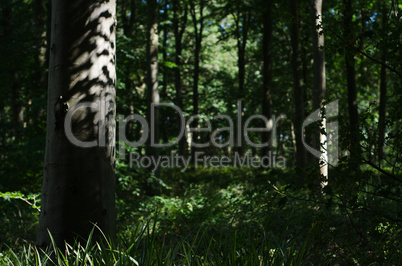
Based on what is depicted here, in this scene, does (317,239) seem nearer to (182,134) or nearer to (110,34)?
(110,34)

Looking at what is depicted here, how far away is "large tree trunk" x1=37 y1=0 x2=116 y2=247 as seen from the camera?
132 inches

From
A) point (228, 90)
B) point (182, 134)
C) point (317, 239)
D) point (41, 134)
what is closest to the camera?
point (317, 239)

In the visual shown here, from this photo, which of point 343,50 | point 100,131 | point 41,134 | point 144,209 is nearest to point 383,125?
point 343,50

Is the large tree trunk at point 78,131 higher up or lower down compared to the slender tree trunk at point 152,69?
lower down

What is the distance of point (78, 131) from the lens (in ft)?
11.3

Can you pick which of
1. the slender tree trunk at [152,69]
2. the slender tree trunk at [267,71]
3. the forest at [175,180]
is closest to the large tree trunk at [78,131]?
the forest at [175,180]

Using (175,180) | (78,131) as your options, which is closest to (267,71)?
(175,180)

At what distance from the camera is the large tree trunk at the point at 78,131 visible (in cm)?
336

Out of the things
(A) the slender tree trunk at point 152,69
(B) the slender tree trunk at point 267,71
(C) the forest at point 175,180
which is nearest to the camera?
(C) the forest at point 175,180

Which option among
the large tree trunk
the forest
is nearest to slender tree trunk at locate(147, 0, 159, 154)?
the forest

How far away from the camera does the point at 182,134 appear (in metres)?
19.5

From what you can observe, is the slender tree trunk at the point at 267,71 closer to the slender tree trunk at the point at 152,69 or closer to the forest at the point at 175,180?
the forest at the point at 175,180

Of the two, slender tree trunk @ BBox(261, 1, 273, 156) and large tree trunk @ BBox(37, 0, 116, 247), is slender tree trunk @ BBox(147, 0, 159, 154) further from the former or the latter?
large tree trunk @ BBox(37, 0, 116, 247)

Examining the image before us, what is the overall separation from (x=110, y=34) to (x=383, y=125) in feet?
8.71
